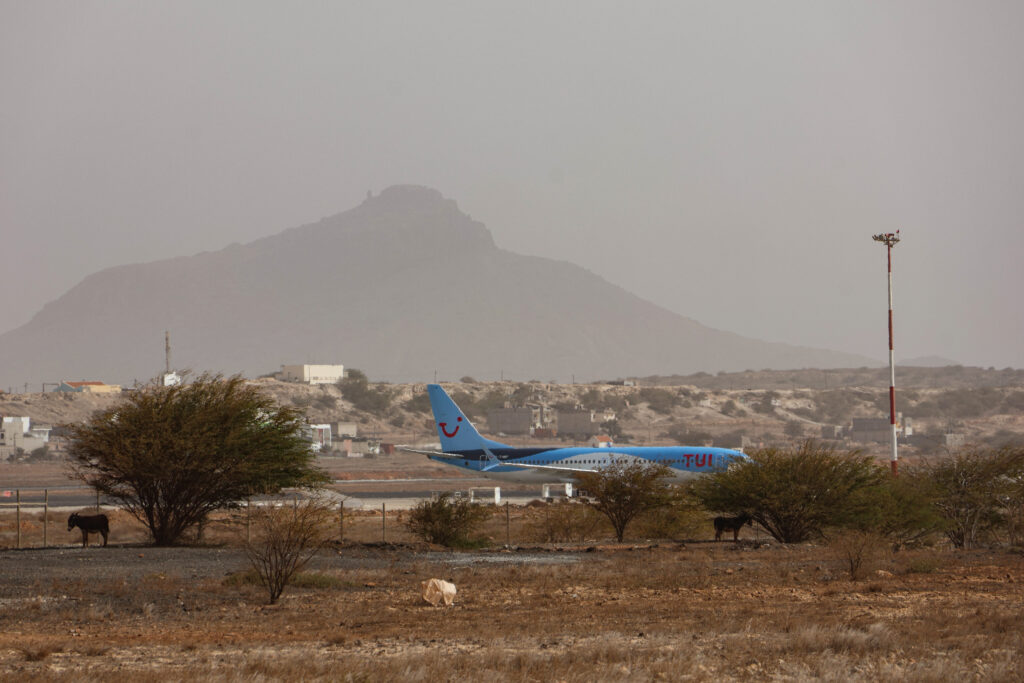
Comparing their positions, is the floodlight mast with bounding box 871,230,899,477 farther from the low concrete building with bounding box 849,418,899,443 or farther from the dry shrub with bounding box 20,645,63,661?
the low concrete building with bounding box 849,418,899,443

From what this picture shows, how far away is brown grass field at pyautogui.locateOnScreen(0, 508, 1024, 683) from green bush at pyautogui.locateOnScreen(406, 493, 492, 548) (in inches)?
189

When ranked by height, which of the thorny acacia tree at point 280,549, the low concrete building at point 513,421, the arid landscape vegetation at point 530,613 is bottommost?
the low concrete building at point 513,421

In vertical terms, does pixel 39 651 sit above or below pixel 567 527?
above

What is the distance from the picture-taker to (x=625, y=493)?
45.8m

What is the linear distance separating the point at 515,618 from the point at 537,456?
47545 mm

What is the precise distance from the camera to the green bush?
42.1 meters

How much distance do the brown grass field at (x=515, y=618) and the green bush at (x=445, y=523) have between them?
4.80 m

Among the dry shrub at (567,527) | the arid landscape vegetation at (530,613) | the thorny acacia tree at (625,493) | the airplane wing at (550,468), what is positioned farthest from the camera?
the airplane wing at (550,468)

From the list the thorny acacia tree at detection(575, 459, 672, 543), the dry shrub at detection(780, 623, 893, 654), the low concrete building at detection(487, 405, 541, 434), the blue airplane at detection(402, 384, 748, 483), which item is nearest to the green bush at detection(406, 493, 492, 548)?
the thorny acacia tree at detection(575, 459, 672, 543)

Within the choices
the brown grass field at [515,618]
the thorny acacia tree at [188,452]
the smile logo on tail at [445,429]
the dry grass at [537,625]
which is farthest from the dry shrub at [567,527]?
the smile logo on tail at [445,429]

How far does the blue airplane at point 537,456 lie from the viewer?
62.7 m

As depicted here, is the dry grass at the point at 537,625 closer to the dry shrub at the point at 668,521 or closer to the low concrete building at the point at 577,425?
the dry shrub at the point at 668,521

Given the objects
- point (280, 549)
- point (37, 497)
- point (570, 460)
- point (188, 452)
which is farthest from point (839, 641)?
point (37, 497)

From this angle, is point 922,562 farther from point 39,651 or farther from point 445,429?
point 445,429
